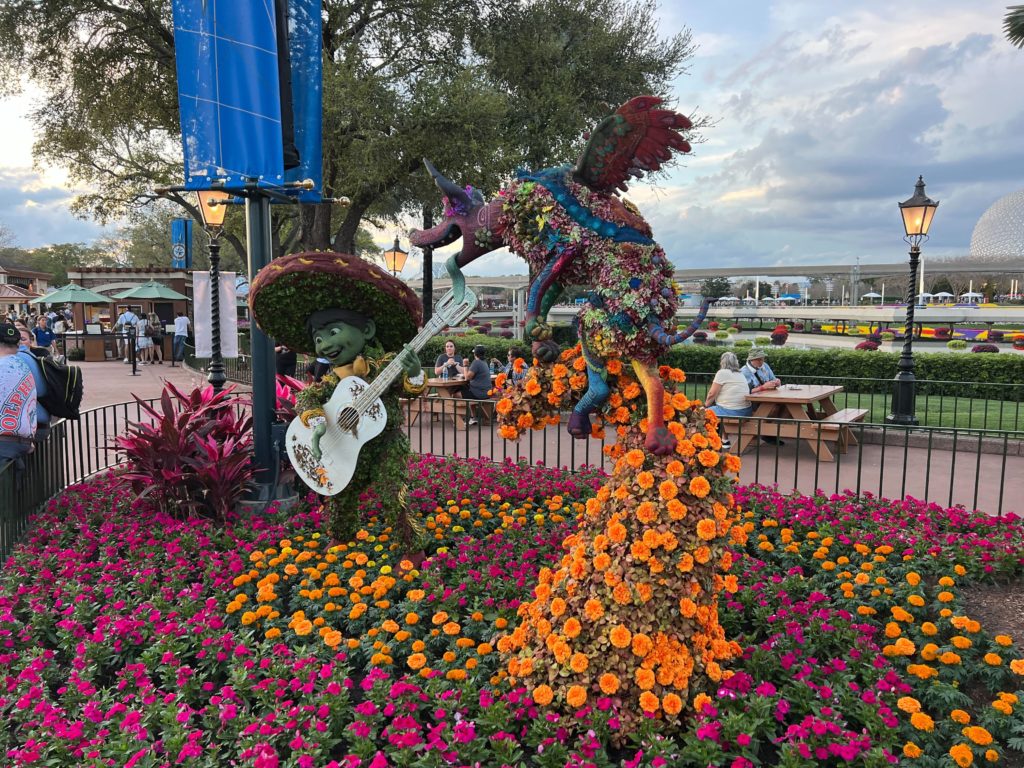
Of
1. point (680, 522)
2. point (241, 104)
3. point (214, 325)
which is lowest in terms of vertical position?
point (680, 522)

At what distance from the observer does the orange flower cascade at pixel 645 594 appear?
273 cm

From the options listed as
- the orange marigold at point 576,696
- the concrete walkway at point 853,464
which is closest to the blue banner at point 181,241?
the concrete walkway at point 853,464

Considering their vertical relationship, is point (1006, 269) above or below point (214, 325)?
above

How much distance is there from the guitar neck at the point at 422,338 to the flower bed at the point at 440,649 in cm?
101

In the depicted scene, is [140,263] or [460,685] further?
[140,263]

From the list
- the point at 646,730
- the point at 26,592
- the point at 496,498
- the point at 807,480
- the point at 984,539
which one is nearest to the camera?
the point at 646,730

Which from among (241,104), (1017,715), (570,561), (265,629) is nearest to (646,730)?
(570,561)

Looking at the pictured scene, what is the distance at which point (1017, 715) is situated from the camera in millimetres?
2809

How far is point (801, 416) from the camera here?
8.85 m

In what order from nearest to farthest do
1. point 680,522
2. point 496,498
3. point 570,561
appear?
point 680,522 < point 570,561 < point 496,498

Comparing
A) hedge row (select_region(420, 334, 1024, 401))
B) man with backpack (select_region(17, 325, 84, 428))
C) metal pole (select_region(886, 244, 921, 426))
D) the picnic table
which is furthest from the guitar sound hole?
hedge row (select_region(420, 334, 1024, 401))

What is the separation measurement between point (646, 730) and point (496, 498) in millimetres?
2946

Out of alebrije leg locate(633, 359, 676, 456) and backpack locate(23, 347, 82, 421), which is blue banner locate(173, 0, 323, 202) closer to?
backpack locate(23, 347, 82, 421)

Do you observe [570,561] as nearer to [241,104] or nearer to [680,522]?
[680,522]
